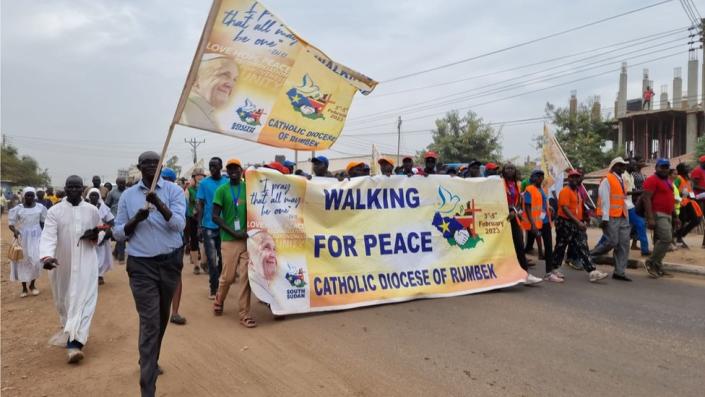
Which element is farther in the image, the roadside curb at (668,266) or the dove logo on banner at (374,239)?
the roadside curb at (668,266)

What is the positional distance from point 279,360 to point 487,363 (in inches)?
69.8

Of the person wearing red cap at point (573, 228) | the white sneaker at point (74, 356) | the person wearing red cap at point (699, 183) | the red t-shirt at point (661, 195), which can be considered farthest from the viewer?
the person wearing red cap at point (699, 183)

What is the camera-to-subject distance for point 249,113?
15.3 ft

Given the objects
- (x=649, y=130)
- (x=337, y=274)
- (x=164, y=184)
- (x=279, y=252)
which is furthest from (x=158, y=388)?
(x=649, y=130)

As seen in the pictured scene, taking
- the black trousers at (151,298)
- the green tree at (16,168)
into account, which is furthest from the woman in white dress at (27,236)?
the green tree at (16,168)

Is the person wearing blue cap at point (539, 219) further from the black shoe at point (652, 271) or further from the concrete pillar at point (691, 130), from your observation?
the concrete pillar at point (691, 130)

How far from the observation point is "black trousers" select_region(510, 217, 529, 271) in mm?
6844

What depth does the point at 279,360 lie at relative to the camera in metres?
3.97

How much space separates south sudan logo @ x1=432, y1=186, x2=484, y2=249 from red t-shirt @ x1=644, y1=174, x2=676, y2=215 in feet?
10.1

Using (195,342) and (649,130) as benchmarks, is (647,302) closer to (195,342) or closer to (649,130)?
(195,342)

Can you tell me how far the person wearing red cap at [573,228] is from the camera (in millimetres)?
6988

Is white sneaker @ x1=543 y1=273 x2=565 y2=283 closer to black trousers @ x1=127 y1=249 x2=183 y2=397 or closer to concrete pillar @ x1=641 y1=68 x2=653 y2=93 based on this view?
black trousers @ x1=127 y1=249 x2=183 y2=397

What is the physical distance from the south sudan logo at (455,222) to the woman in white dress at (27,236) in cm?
654

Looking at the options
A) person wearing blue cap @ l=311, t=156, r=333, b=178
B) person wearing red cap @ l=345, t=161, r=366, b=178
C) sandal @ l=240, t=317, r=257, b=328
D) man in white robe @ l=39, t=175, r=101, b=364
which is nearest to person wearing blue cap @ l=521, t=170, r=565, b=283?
person wearing red cap @ l=345, t=161, r=366, b=178
